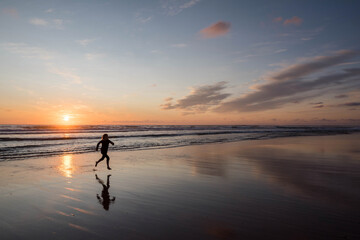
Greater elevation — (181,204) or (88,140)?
(88,140)

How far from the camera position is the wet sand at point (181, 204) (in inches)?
190

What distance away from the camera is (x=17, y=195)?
741 cm

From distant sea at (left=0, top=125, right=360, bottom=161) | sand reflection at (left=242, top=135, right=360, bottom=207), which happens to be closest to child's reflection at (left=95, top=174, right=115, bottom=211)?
sand reflection at (left=242, top=135, right=360, bottom=207)

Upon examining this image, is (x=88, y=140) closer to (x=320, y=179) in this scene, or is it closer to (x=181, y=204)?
(x=181, y=204)

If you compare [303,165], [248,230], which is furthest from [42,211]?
[303,165]

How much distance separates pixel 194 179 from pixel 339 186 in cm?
569

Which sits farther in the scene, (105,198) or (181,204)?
(105,198)

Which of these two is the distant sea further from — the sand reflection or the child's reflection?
the sand reflection

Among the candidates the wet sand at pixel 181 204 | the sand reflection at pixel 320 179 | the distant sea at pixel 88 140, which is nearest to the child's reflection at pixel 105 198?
the wet sand at pixel 181 204

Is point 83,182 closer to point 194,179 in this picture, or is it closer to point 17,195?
point 17,195

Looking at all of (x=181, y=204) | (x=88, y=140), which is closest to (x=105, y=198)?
(x=181, y=204)

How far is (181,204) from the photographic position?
6.52 meters

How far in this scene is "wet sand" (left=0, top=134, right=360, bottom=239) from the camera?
482 cm

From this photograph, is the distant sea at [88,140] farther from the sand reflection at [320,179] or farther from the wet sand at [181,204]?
the sand reflection at [320,179]
